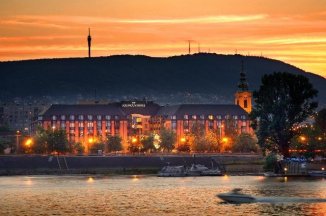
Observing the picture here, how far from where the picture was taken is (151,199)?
163 m

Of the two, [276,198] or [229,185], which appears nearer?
[276,198]

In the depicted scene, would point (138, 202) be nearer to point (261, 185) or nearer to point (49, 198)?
point (49, 198)

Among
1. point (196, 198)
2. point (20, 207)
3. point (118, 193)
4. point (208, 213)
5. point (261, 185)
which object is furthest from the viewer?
point (261, 185)

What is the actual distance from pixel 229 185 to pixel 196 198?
32.0m

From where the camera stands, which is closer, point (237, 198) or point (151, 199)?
point (237, 198)

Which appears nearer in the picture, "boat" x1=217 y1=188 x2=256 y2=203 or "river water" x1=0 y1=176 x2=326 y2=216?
"river water" x1=0 y1=176 x2=326 y2=216

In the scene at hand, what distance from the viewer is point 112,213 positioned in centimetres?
13962

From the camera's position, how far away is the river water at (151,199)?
14112cm

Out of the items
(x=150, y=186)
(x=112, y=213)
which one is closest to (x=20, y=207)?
(x=112, y=213)

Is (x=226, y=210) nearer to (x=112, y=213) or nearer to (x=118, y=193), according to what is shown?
(x=112, y=213)

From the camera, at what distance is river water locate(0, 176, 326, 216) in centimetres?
14112

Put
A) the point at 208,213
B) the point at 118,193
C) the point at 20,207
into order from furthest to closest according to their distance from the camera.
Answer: the point at 118,193 < the point at 20,207 < the point at 208,213

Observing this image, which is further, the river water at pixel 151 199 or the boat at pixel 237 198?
the boat at pixel 237 198

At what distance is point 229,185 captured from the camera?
641 ft
